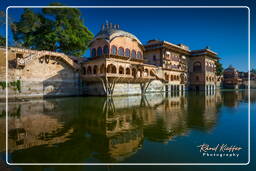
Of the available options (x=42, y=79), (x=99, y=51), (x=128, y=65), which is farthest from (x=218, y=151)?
(x=99, y=51)

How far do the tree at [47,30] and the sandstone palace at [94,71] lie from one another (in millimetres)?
5992

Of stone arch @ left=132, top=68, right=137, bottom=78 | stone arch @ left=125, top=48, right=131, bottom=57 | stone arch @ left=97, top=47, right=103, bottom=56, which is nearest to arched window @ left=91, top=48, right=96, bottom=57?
stone arch @ left=97, top=47, right=103, bottom=56

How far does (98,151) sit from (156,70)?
34.9m

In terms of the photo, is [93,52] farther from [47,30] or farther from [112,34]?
[47,30]

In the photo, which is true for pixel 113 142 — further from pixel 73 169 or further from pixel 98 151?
pixel 73 169

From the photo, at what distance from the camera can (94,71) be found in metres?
31.5

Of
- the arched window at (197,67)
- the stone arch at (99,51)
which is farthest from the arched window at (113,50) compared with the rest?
the arched window at (197,67)

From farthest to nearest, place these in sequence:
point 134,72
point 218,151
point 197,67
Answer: point 197,67, point 134,72, point 218,151

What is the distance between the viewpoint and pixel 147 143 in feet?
21.7

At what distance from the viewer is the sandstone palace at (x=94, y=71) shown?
988 inches

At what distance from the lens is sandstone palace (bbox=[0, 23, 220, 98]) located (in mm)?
25106

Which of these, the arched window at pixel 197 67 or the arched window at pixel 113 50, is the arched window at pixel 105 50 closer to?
the arched window at pixel 113 50

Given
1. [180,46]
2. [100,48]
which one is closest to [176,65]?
[180,46]

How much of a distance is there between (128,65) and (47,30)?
59.7ft
